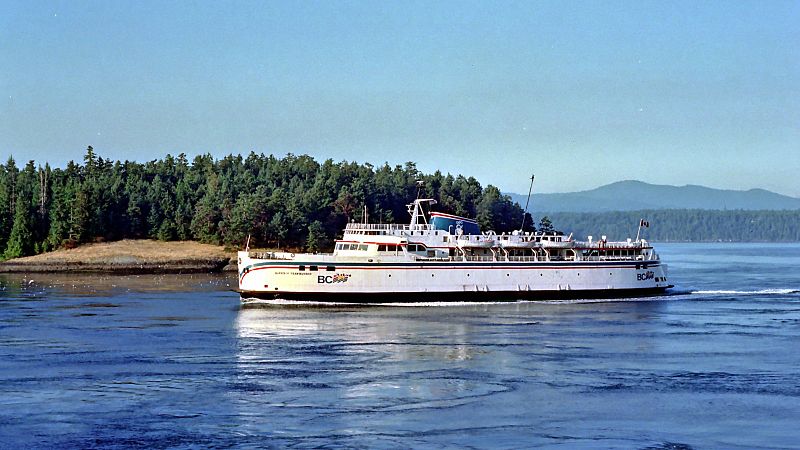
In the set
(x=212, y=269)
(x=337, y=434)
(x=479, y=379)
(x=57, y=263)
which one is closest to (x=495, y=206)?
(x=212, y=269)

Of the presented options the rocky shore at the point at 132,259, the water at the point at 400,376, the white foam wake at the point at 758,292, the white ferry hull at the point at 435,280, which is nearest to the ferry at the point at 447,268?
the white ferry hull at the point at 435,280

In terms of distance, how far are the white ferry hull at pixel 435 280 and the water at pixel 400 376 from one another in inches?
101

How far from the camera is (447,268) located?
80.4 meters

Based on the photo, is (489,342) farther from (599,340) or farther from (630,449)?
(630,449)

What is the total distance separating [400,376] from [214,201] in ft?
383

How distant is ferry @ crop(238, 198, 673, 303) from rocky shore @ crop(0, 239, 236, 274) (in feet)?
198

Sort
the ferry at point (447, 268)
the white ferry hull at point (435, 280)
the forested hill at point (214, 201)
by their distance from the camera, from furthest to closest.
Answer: the forested hill at point (214, 201) < the ferry at point (447, 268) < the white ferry hull at point (435, 280)

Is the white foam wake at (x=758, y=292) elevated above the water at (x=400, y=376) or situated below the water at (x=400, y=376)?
above

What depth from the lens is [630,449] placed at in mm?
34125

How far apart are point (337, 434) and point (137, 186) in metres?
138

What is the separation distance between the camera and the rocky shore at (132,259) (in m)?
138

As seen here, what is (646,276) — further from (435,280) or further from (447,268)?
(435,280)

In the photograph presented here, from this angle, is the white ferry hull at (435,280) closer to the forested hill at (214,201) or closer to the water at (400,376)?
the water at (400,376)

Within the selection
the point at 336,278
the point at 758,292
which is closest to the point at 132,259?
the point at 336,278
